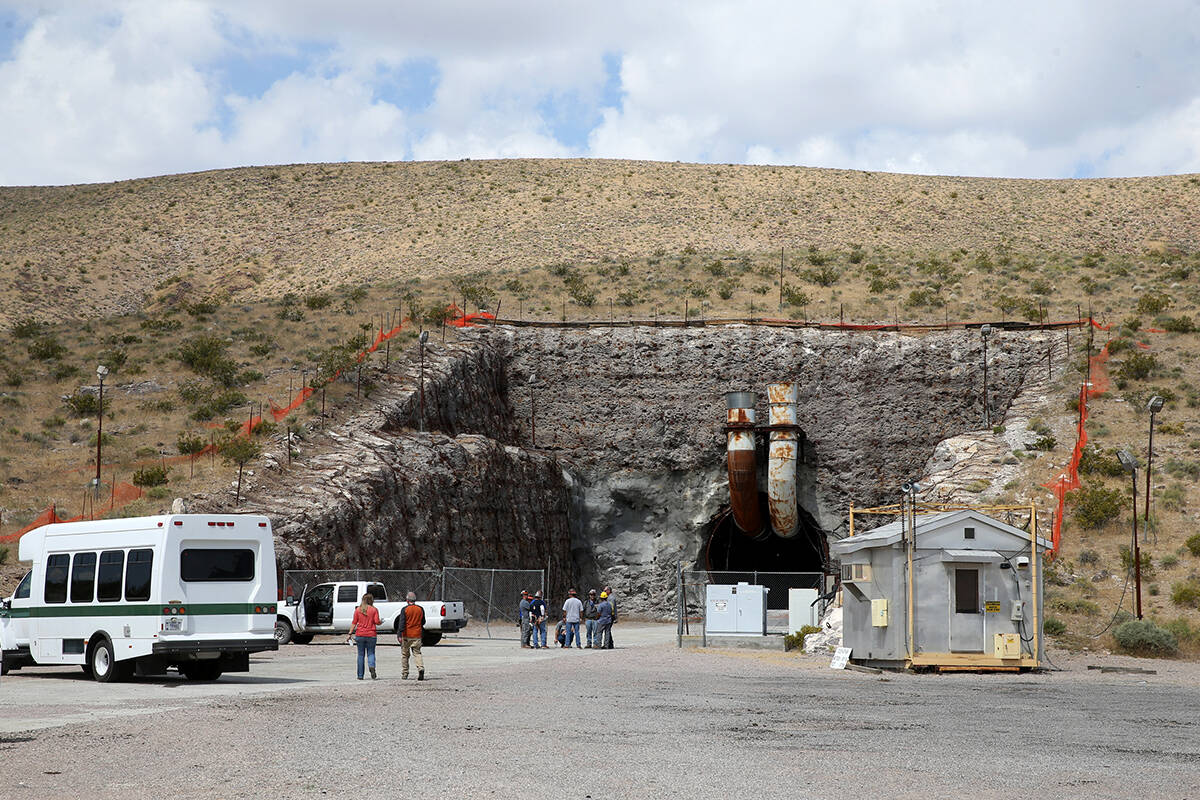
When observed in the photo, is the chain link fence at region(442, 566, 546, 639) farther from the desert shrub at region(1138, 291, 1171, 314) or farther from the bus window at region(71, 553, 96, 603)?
the desert shrub at region(1138, 291, 1171, 314)

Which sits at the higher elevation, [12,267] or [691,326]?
[12,267]

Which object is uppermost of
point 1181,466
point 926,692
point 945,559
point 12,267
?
point 12,267

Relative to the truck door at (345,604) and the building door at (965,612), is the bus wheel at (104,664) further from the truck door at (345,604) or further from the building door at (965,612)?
the building door at (965,612)

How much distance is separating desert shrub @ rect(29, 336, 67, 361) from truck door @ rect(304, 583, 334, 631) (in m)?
26.8

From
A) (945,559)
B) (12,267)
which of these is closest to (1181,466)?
(945,559)

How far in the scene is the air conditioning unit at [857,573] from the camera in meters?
26.1

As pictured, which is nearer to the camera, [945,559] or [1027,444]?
[945,559]

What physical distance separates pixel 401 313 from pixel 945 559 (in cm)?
3869

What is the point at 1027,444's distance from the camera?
4353 centimetres

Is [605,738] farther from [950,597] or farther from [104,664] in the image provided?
[950,597]

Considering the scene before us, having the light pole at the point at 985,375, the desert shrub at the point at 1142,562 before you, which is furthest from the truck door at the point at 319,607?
the light pole at the point at 985,375

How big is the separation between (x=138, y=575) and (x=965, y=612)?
53.0 ft

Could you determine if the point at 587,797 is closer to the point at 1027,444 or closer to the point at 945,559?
the point at 945,559

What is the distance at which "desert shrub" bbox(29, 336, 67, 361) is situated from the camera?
53469 mm
